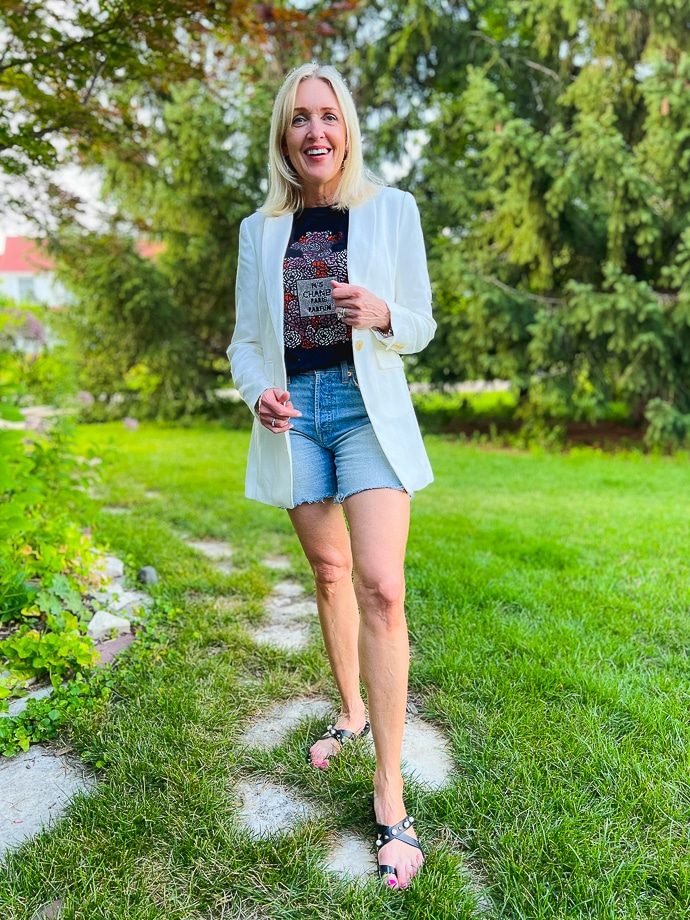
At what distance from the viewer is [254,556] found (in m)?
3.80

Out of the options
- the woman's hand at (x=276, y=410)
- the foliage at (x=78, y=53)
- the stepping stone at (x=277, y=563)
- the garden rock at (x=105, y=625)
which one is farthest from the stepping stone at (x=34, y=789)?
the foliage at (x=78, y=53)

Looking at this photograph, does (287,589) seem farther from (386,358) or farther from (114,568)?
(386,358)

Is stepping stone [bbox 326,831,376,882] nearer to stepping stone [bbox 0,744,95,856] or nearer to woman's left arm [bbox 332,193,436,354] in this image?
stepping stone [bbox 0,744,95,856]

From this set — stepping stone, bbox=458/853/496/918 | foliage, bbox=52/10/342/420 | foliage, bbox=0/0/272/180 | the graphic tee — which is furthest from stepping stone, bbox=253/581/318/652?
foliage, bbox=52/10/342/420

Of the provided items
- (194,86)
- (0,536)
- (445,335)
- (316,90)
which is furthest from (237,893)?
(194,86)

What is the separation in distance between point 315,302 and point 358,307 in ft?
0.62

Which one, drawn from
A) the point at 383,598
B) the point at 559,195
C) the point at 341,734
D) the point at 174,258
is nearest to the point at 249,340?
the point at 383,598

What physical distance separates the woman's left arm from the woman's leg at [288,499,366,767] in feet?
1.66

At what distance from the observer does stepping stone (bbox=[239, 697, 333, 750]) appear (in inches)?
83.4

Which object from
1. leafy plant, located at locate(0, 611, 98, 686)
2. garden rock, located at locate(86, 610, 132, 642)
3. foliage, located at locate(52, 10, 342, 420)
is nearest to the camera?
leafy plant, located at locate(0, 611, 98, 686)

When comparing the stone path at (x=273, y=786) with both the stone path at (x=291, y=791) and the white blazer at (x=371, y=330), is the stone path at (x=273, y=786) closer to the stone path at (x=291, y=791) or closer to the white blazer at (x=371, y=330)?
the stone path at (x=291, y=791)

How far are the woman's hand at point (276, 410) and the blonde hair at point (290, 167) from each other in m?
0.58

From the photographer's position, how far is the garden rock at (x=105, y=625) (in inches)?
105

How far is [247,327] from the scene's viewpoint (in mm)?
2010
